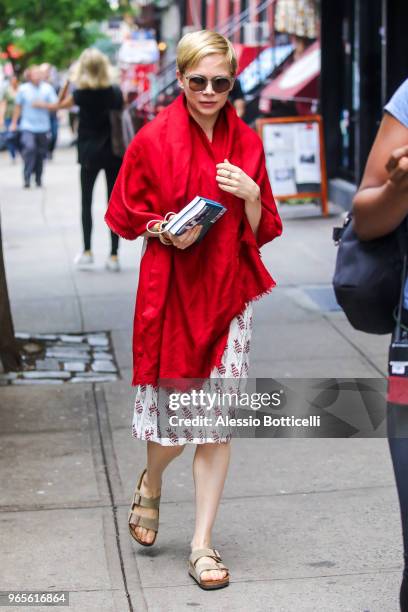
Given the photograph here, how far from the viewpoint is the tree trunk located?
7.08 metres

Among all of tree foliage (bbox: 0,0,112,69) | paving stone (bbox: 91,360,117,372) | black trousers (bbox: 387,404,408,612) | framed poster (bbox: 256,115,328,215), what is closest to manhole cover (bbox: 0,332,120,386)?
paving stone (bbox: 91,360,117,372)

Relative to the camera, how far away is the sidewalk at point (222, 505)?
412 centimetres

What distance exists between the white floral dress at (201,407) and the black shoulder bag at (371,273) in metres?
1.08

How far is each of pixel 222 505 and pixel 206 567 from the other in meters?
0.82

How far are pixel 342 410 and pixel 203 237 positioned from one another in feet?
5.61

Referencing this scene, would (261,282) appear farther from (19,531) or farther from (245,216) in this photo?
(19,531)

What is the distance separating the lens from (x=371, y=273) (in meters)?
3.00

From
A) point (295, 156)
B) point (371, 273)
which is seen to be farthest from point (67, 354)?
point (295, 156)

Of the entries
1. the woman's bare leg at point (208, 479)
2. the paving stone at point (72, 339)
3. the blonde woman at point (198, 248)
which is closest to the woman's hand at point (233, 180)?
the blonde woman at point (198, 248)

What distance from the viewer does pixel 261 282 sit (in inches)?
163

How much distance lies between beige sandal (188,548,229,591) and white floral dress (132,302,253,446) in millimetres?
397

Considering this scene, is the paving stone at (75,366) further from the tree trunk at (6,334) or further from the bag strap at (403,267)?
the bag strap at (403,267)

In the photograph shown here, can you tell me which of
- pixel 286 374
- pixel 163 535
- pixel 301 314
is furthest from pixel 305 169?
pixel 163 535

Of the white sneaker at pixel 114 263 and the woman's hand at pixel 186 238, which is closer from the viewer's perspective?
the woman's hand at pixel 186 238
